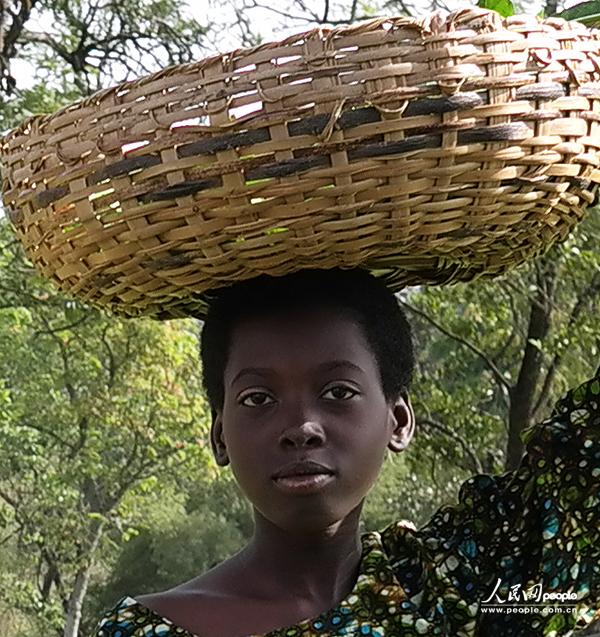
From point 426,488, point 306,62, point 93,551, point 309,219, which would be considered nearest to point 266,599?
point 309,219

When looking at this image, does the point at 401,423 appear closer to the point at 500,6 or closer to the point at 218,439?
the point at 218,439

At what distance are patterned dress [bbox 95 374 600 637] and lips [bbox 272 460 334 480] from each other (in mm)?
172

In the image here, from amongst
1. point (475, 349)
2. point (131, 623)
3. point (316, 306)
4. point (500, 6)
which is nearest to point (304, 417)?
point (316, 306)

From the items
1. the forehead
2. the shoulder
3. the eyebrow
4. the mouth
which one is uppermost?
the forehead

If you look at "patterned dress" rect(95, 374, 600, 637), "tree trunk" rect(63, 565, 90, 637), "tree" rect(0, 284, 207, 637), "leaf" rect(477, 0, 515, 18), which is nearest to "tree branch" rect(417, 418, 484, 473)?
"patterned dress" rect(95, 374, 600, 637)

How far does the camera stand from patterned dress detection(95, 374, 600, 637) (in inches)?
49.3

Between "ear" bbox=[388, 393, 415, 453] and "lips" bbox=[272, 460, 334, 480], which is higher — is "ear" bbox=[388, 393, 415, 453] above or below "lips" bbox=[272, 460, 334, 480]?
above

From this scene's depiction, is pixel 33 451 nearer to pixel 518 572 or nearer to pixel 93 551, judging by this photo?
pixel 93 551

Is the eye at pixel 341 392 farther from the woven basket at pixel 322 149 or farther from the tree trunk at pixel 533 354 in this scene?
the tree trunk at pixel 533 354

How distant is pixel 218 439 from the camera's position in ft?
4.38

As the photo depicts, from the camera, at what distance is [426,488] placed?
352 inches

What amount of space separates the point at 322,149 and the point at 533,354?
4367 millimetres

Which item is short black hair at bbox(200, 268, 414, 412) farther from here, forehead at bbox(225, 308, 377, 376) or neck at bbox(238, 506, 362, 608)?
neck at bbox(238, 506, 362, 608)

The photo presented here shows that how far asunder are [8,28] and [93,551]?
25.3 ft
